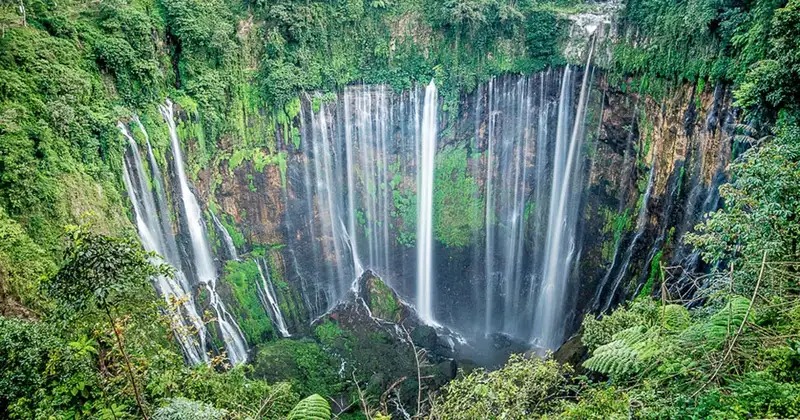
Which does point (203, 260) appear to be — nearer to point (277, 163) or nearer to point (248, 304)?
point (248, 304)

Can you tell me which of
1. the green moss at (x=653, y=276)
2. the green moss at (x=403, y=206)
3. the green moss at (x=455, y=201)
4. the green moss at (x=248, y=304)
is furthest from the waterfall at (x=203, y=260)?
the green moss at (x=653, y=276)

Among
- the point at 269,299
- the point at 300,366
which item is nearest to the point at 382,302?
the point at 269,299

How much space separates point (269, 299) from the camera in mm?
16828

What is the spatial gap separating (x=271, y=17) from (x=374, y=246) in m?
8.88

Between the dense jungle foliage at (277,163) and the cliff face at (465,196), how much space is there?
573 millimetres

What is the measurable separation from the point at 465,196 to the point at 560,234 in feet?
12.5

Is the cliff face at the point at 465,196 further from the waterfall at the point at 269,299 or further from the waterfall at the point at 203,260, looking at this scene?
the waterfall at the point at 203,260

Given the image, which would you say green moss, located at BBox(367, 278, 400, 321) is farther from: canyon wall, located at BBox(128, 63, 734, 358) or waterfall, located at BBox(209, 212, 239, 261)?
waterfall, located at BBox(209, 212, 239, 261)

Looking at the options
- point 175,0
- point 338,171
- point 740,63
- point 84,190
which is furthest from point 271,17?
point 740,63

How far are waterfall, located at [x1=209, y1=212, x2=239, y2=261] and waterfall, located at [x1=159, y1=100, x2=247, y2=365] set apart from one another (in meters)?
0.60

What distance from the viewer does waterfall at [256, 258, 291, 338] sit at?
16656 millimetres

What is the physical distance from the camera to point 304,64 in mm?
16859

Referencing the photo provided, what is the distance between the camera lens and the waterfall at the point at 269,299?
1666 centimetres

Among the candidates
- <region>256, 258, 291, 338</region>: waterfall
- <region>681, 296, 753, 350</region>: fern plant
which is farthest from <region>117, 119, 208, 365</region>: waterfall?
<region>681, 296, 753, 350</region>: fern plant
